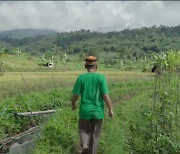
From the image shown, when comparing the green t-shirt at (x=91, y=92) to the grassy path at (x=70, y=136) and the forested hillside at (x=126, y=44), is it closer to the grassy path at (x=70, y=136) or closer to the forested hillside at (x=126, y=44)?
the grassy path at (x=70, y=136)

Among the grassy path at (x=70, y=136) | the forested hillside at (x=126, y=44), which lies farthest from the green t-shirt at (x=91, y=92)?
the forested hillside at (x=126, y=44)

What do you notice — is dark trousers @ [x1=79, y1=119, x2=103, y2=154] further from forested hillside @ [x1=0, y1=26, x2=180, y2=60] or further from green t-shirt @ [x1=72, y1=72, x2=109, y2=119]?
forested hillside @ [x1=0, y1=26, x2=180, y2=60]

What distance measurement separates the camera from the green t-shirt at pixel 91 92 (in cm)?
591

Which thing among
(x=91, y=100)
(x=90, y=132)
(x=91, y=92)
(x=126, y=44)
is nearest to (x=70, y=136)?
(x=90, y=132)

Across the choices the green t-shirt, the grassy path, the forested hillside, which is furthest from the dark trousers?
the forested hillside

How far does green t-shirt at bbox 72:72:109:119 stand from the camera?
19.4ft

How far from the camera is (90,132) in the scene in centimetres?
625

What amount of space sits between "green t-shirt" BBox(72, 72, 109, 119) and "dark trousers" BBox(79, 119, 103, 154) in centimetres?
17

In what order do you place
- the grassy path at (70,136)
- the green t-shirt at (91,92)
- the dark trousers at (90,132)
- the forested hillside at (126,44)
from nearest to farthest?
the green t-shirt at (91,92)
the dark trousers at (90,132)
the grassy path at (70,136)
the forested hillside at (126,44)

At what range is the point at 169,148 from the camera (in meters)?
7.00

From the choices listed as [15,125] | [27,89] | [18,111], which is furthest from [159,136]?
[27,89]

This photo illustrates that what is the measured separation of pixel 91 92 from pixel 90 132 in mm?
824

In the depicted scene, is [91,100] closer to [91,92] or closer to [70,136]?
[91,92]

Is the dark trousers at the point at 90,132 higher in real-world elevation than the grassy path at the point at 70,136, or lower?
higher
